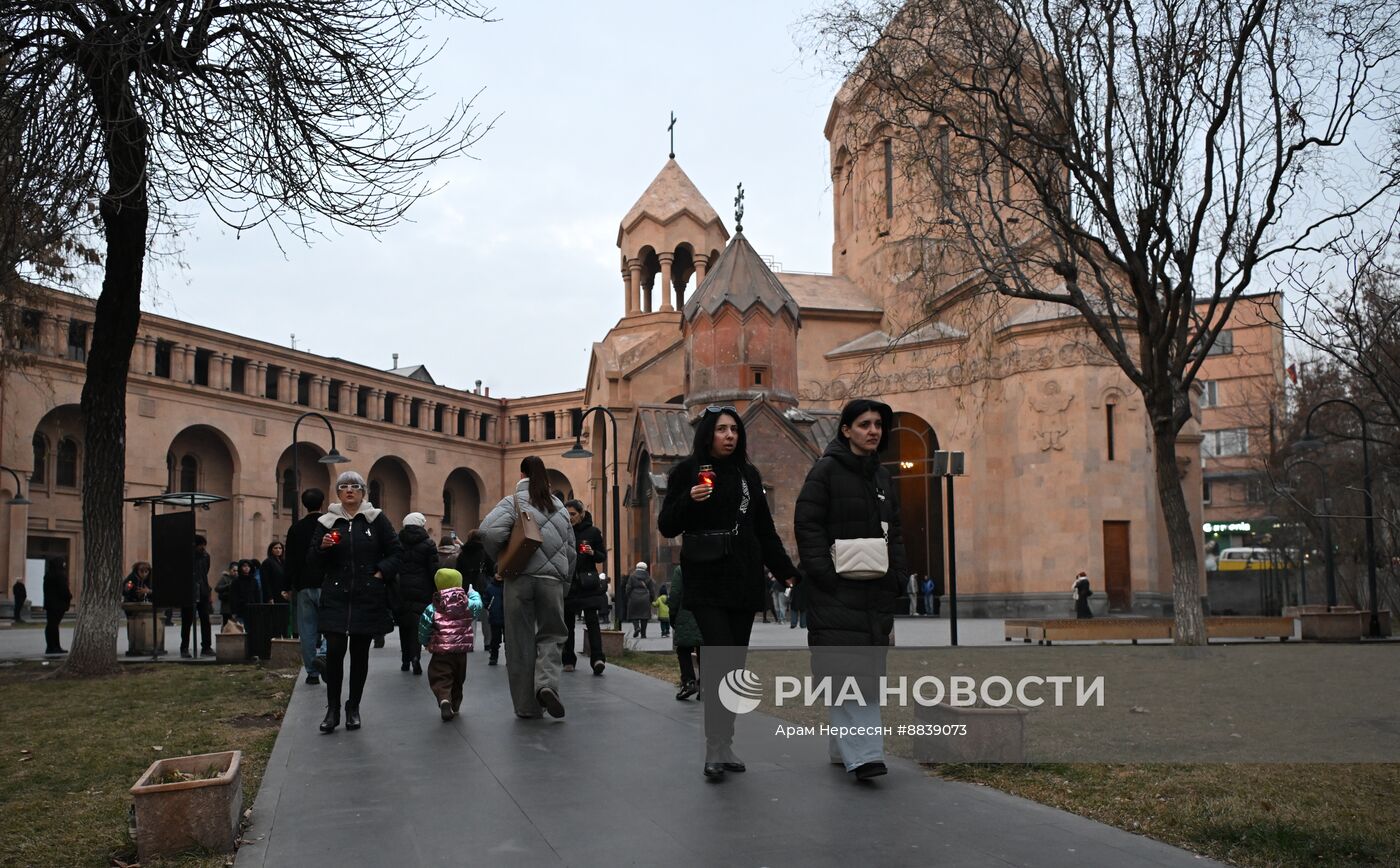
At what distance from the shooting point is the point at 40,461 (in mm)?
45594

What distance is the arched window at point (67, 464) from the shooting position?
46.4 metres

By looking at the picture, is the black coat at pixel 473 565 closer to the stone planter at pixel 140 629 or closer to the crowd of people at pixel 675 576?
the crowd of people at pixel 675 576

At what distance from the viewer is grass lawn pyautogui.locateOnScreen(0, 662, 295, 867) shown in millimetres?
5340

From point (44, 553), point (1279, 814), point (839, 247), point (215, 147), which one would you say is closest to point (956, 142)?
point (215, 147)

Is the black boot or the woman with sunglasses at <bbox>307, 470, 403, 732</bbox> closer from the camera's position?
the black boot

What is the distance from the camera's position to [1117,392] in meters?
32.7

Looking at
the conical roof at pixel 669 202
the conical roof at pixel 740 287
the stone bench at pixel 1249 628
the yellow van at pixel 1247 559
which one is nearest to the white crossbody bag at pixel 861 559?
the stone bench at pixel 1249 628

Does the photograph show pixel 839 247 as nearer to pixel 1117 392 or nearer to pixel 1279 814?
pixel 1117 392

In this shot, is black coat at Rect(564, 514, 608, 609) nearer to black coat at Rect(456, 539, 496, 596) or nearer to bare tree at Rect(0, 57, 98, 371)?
black coat at Rect(456, 539, 496, 596)

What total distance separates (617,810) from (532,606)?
3.26 meters

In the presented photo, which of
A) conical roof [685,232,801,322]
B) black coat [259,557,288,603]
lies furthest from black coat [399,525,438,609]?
conical roof [685,232,801,322]

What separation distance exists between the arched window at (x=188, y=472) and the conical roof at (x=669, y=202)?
72.9 ft

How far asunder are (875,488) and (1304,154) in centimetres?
1246

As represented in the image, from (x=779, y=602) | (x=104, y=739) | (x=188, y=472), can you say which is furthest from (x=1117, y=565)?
(x=188, y=472)
